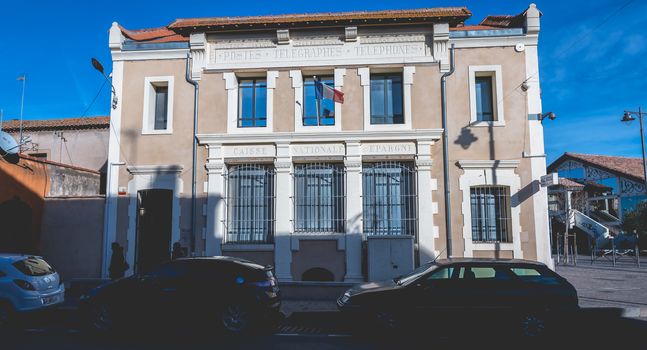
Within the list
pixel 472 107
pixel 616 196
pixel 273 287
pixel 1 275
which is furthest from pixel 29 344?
pixel 616 196

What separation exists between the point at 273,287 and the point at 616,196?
127 feet

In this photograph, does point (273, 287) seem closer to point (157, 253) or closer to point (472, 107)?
point (157, 253)

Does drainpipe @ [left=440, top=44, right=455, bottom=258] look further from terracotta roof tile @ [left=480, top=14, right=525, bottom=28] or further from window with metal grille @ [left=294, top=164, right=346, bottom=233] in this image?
window with metal grille @ [left=294, top=164, right=346, bottom=233]

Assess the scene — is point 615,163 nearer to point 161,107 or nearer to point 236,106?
point 236,106

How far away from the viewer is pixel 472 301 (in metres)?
8.34

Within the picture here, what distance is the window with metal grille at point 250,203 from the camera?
44.8ft

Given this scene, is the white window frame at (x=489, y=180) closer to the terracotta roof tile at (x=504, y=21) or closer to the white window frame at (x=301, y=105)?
the white window frame at (x=301, y=105)

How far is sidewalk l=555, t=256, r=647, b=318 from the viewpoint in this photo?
10.4 metres

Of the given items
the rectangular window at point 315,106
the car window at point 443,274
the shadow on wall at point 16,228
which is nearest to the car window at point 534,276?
the car window at point 443,274

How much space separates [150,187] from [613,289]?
13.9m

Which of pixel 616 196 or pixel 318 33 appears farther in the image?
pixel 616 196

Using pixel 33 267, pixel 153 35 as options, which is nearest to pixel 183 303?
pixel 33 267

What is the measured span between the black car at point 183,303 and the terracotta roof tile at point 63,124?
1222 cm

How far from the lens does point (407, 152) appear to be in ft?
43.7
